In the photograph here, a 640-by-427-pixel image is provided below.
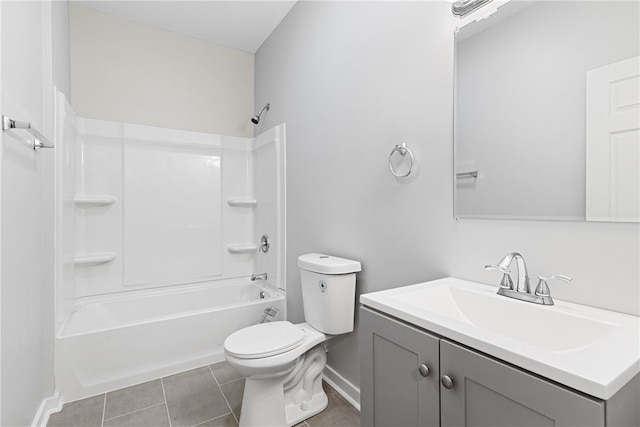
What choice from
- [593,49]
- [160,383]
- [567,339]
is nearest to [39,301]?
[160,383]

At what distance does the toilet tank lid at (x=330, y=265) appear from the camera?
1681 mm

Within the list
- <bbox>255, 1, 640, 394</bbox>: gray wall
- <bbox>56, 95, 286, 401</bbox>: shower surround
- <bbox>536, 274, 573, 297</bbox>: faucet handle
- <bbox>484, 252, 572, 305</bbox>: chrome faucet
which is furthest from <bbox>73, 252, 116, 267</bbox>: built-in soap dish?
<bbox>536, 274, 573, 297</bbox>: faucet handle

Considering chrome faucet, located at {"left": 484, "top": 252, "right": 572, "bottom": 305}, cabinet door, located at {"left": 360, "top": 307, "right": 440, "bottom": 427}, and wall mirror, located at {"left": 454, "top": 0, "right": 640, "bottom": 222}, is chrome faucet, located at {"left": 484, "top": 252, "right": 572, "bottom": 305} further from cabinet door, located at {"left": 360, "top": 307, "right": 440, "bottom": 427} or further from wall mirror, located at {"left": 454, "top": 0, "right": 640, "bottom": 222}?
cabinet door, located at {"left": 360, "top": 307, "right": 440, "bottom": 427}

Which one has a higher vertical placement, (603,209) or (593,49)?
(593,49)

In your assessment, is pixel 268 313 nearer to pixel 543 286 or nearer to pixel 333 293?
pixel 333 293

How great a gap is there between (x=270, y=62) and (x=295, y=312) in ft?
7.26

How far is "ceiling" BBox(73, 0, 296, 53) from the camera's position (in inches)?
95.8

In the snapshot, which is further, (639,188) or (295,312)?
(295,312)

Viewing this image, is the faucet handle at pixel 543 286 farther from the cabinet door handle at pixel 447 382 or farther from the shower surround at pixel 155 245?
the shower surround at pixel 155 245

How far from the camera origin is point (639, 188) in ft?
2.72

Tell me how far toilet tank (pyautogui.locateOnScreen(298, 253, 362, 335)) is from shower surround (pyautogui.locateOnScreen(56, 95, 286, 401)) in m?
0.83

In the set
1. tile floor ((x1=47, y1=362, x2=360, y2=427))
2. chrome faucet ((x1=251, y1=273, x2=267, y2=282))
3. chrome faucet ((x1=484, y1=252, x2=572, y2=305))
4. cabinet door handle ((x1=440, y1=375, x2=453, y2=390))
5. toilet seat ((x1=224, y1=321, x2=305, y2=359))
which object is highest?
chrome faucet ((x1=484, y1=252, x2=572, y2=305))

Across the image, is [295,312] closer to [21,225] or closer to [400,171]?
[400,171]

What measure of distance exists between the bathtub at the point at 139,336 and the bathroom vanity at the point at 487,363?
1.52 metres
